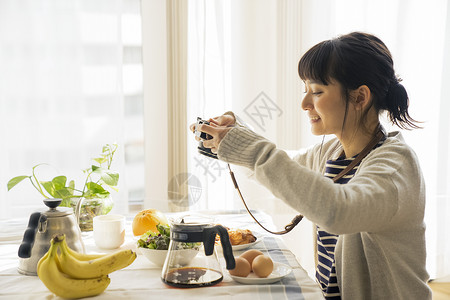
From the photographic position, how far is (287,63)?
247cm

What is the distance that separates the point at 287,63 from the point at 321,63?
139 cm

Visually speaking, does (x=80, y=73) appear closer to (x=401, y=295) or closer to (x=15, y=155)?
(x=15, y=155)

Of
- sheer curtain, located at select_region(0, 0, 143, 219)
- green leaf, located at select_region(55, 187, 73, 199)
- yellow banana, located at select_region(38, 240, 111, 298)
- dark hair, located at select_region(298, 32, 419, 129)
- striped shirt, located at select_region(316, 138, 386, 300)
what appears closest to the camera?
yellow banana, located at select_region(38, 240, 111, 298)

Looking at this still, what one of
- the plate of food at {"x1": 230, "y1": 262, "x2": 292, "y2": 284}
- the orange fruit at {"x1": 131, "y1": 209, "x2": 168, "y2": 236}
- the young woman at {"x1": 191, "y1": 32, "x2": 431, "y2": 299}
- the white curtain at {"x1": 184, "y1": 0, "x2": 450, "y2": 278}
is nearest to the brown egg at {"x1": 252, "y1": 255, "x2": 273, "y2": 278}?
the plate of food at {"x1": 230, "y1": 262, "x2": 292, "y2": 284}

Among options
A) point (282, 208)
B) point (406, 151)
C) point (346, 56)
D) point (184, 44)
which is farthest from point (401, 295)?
point (184, 44)

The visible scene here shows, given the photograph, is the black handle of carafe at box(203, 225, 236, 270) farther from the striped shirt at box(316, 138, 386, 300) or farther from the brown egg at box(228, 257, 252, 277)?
the striped shirt at box(316, 138, 386, 300)

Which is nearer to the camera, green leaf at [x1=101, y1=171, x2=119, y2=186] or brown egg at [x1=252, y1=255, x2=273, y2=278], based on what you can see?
brown egg at [x1=252, y1=255, x2=273, y2=278]

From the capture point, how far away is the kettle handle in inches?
34.8

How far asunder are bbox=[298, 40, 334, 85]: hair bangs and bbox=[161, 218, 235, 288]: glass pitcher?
0.50m

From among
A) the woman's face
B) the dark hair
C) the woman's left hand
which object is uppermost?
the dark hair

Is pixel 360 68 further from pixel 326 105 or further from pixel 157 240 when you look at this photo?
pixel 157 240

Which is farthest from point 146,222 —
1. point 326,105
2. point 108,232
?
point 326,105

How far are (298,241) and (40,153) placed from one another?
1578 millimetres

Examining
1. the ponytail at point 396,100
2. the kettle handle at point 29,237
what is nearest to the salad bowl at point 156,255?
A: the kettle handle at point 29,237
